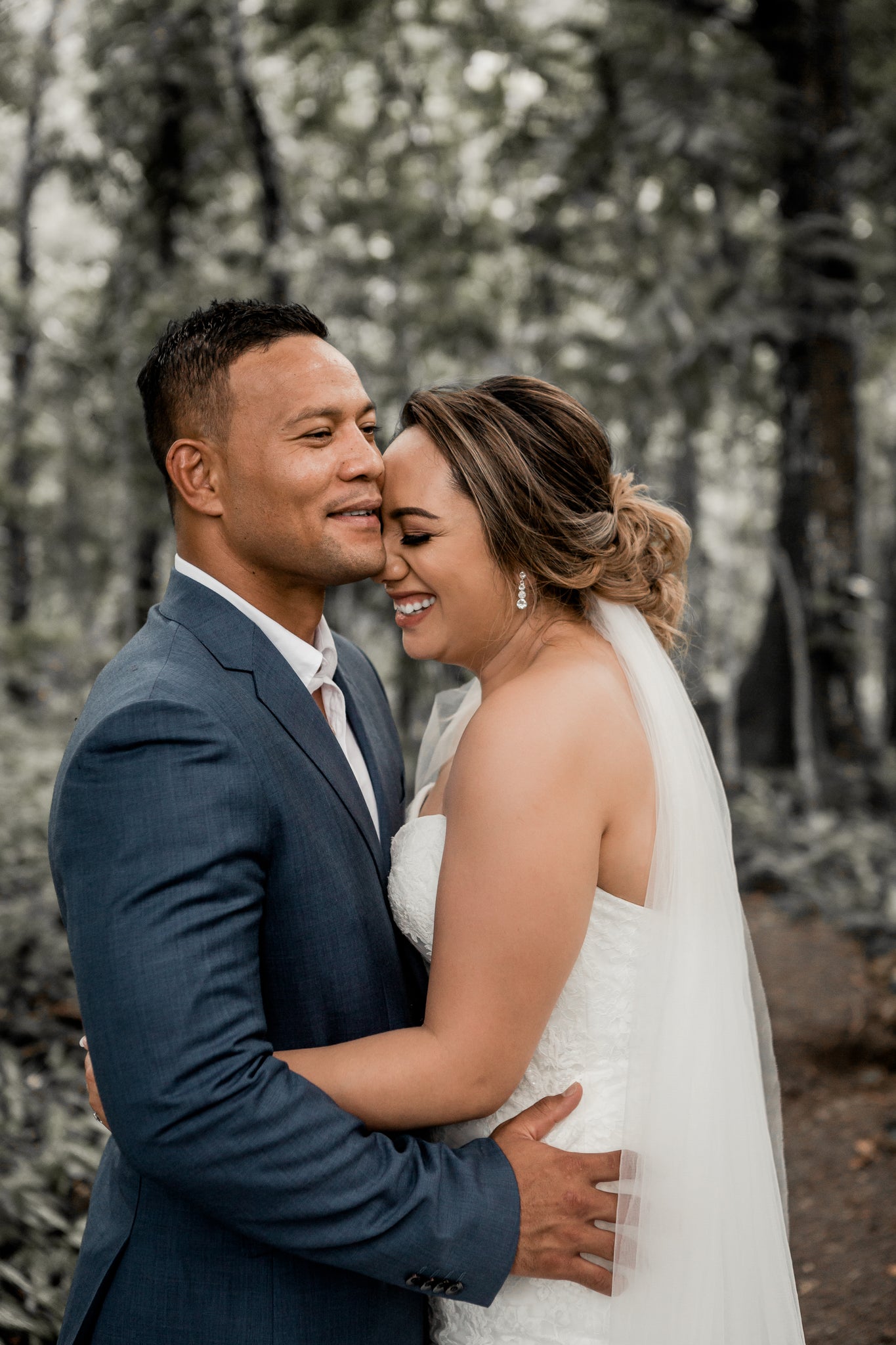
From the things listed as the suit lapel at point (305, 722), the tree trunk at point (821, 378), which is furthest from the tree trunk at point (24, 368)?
the suit lapel at point (305, 722)

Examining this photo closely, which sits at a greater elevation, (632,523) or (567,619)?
(632,523)

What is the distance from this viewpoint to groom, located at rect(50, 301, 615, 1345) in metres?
1.57

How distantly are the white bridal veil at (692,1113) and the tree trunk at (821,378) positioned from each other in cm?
762

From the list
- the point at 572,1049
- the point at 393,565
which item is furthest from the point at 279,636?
the point at 572,1049

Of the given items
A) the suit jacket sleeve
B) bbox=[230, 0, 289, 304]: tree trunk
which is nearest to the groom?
the suit jacket sleeve

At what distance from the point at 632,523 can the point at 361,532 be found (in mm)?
689

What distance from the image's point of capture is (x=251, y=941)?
65.2 inches

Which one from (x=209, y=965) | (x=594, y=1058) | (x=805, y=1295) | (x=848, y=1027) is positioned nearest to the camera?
(x=209, y=965)

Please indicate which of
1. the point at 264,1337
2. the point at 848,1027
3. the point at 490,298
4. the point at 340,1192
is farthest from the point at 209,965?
the point at 490,298

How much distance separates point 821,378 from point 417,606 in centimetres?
820

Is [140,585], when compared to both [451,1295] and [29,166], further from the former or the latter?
[451,1295]

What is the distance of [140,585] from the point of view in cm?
1105

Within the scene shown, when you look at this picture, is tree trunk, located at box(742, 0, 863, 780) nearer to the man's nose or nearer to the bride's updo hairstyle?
the bride's updo hairstyle

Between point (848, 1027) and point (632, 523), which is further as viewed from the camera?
point (848, 1027)
